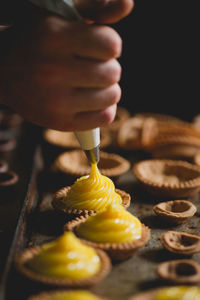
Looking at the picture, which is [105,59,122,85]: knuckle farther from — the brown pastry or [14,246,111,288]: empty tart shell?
the brown pastry

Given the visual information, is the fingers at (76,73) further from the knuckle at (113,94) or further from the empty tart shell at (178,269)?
the empty tart shell at (178,269)

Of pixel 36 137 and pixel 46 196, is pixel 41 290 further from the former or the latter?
pixel 36 137

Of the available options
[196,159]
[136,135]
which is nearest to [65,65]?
[196,159]

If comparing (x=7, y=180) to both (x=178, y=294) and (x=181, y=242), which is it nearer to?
(x=181, y=242)

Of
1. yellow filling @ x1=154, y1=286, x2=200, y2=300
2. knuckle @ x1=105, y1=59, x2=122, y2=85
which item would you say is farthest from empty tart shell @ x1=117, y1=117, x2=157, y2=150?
yellow filling @ x1=154, y1=286, x2=200, y2=300

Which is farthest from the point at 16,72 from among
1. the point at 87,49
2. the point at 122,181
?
the point at 122,181

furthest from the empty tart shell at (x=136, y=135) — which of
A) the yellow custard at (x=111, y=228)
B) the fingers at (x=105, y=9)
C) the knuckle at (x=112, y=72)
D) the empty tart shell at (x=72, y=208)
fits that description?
the fingers at (x=105, y=9)
